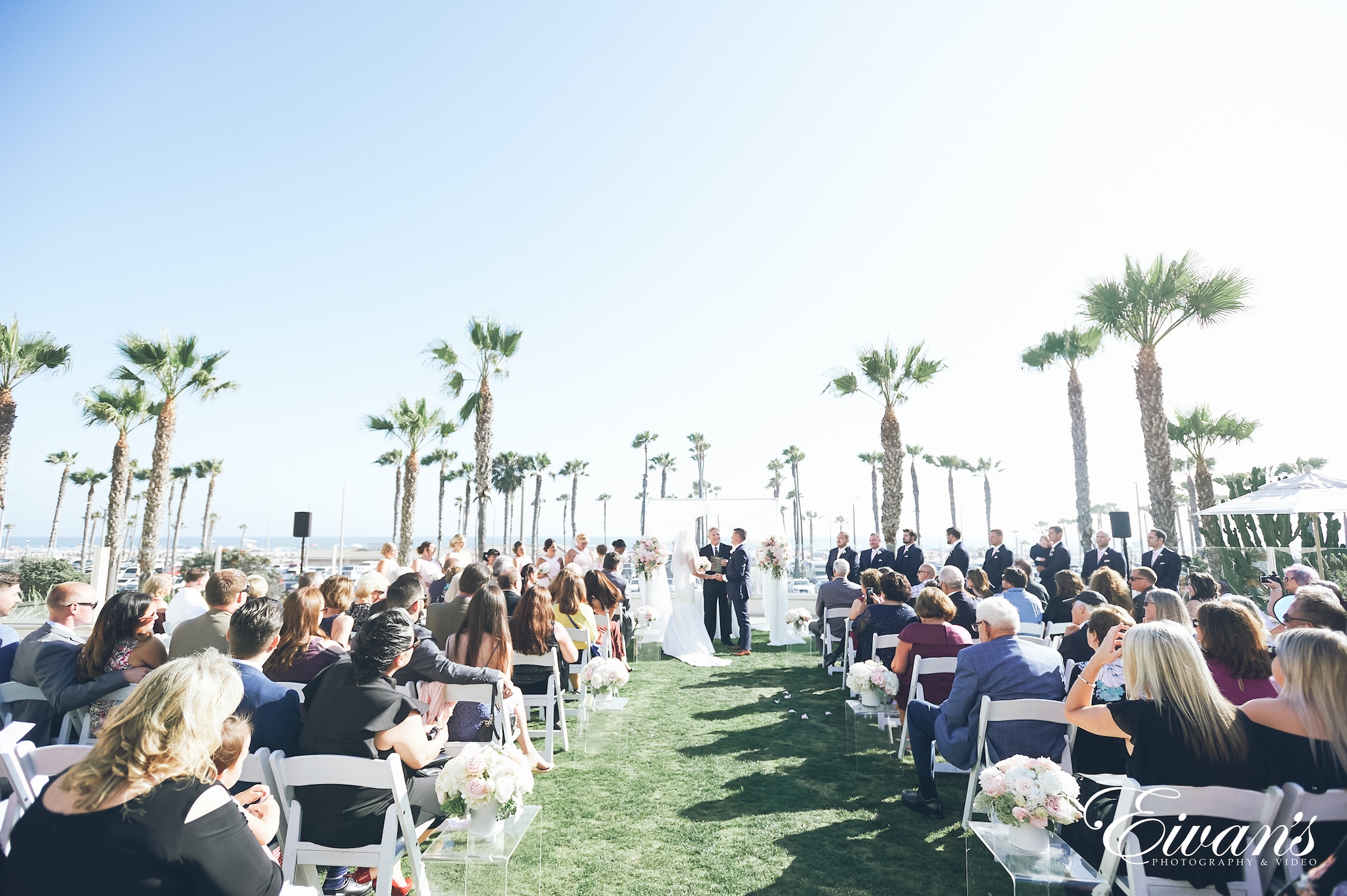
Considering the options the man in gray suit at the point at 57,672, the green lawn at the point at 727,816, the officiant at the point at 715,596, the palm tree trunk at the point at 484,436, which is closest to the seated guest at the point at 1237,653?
the green lawn at the point at 727,816

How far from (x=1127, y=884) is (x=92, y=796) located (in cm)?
392

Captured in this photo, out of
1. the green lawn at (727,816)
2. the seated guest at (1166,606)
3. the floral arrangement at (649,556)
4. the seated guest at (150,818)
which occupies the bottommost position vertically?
the green lawn at (727,816)

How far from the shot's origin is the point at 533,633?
6031 mm

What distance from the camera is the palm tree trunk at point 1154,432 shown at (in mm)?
13836

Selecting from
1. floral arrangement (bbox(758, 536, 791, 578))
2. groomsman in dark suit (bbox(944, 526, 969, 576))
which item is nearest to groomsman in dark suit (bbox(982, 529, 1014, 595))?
groomsman in dark suit (bbox(944, 526, 969, 576))

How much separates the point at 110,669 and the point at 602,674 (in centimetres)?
372

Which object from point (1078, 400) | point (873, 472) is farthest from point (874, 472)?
point (1078, 400)

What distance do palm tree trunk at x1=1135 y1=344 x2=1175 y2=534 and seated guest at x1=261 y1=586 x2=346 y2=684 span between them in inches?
607

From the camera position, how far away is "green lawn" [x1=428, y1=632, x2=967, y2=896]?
3799mm

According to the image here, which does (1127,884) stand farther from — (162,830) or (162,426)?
(162,426)

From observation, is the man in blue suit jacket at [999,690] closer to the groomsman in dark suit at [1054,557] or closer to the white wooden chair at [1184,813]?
the white wooden chair at [1184,813]

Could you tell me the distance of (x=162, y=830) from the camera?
1.81 metres

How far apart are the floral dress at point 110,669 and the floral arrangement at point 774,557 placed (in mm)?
9427

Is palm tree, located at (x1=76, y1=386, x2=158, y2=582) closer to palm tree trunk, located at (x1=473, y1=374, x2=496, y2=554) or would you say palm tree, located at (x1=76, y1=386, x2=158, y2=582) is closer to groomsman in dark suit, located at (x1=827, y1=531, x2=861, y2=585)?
palm tree trunk, located at (x1=473, y1=374, x2=496, y2=554)
